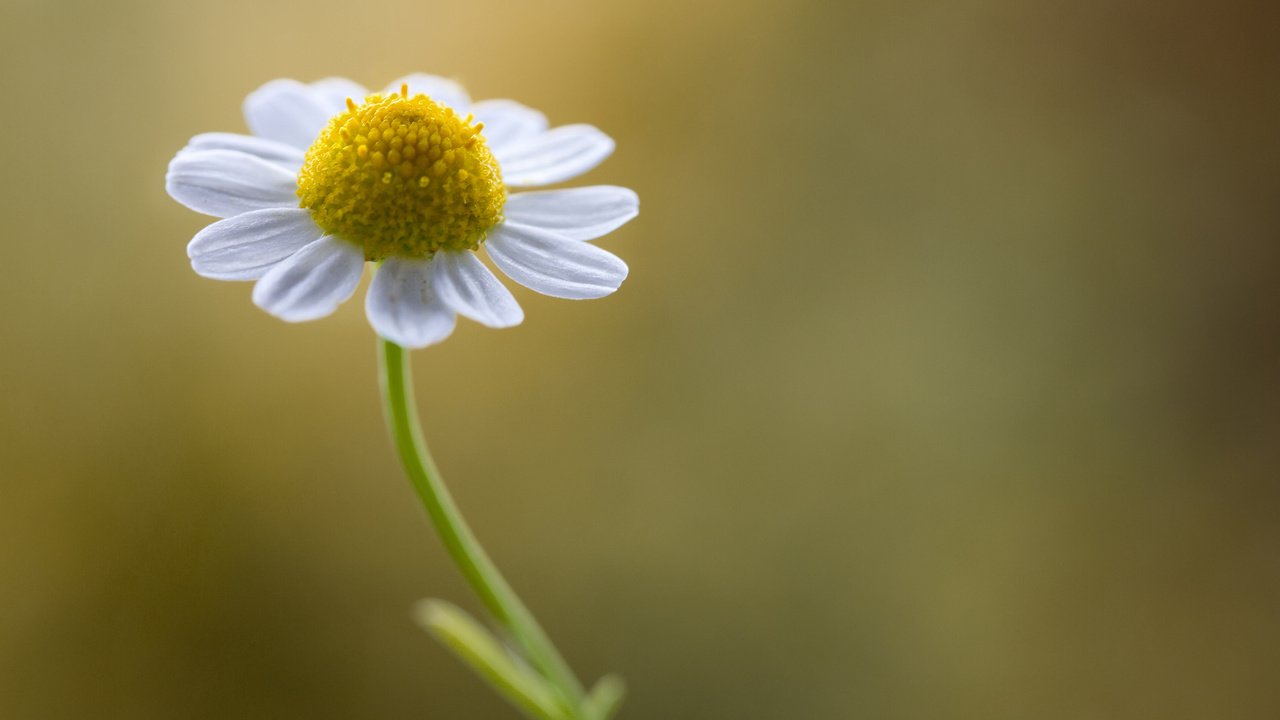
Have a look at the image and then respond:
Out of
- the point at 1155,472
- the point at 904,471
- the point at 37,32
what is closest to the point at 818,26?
the point at 904,471

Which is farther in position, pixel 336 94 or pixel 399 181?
pixel 336 94

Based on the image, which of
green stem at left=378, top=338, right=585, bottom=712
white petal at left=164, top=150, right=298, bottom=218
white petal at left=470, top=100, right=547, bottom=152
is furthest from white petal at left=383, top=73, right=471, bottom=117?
green stem at left=378, top=338, right=585, bottom=712

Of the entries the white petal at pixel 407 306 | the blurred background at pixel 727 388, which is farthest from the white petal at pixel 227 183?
the blurred background at pixel 727 388

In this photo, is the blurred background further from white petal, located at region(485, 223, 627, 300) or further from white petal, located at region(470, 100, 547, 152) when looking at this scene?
white petal, located at region(485, 223, 627, 300)

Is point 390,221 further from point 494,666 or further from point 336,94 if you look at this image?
point 494,666

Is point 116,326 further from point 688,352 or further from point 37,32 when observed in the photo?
point 688,352

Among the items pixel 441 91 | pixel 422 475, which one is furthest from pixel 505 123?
pixel 422 475
